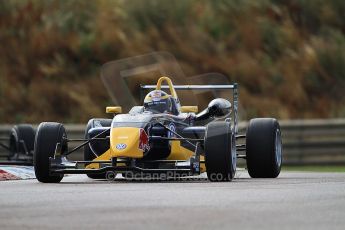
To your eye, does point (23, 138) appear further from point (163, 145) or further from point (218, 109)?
point (163, 145)

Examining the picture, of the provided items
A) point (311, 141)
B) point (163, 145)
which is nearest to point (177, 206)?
point (163, 145)

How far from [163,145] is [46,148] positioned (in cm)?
163

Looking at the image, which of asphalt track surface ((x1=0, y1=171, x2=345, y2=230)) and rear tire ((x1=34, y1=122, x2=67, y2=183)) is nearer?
asphalt track surface ((x1=0, y1=171, x2=345, y2=230))

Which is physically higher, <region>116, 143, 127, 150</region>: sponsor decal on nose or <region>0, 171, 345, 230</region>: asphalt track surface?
<region>116, 143, 127, 150</region>: sponsor decal on nose

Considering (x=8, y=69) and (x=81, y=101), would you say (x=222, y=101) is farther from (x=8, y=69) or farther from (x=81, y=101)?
(x=8, y=69)

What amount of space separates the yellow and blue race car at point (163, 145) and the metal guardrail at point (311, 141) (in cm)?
511

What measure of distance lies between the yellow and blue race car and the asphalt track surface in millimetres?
610

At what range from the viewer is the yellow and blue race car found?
14656 millimetres

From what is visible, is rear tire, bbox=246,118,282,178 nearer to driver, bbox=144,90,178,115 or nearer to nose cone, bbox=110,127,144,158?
driver, bbox=144,90,178,115

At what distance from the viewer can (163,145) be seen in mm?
16000

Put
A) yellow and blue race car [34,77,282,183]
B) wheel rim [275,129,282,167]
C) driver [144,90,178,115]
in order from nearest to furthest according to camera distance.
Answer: yellow and blue race car [34,77,282,183] < wheel rim [275,129,282,167] < driver [144,90,178,115]

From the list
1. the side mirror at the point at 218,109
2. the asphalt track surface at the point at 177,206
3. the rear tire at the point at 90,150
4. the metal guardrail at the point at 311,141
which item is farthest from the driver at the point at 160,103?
the metal guardrail at the point at 311,141

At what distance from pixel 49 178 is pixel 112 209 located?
515cm

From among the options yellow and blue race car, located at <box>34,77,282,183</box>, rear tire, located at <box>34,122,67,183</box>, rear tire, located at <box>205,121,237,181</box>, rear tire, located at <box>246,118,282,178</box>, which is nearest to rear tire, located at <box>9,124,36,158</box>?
yellow and blue race car, located at <box>34,77,282,183</box>
